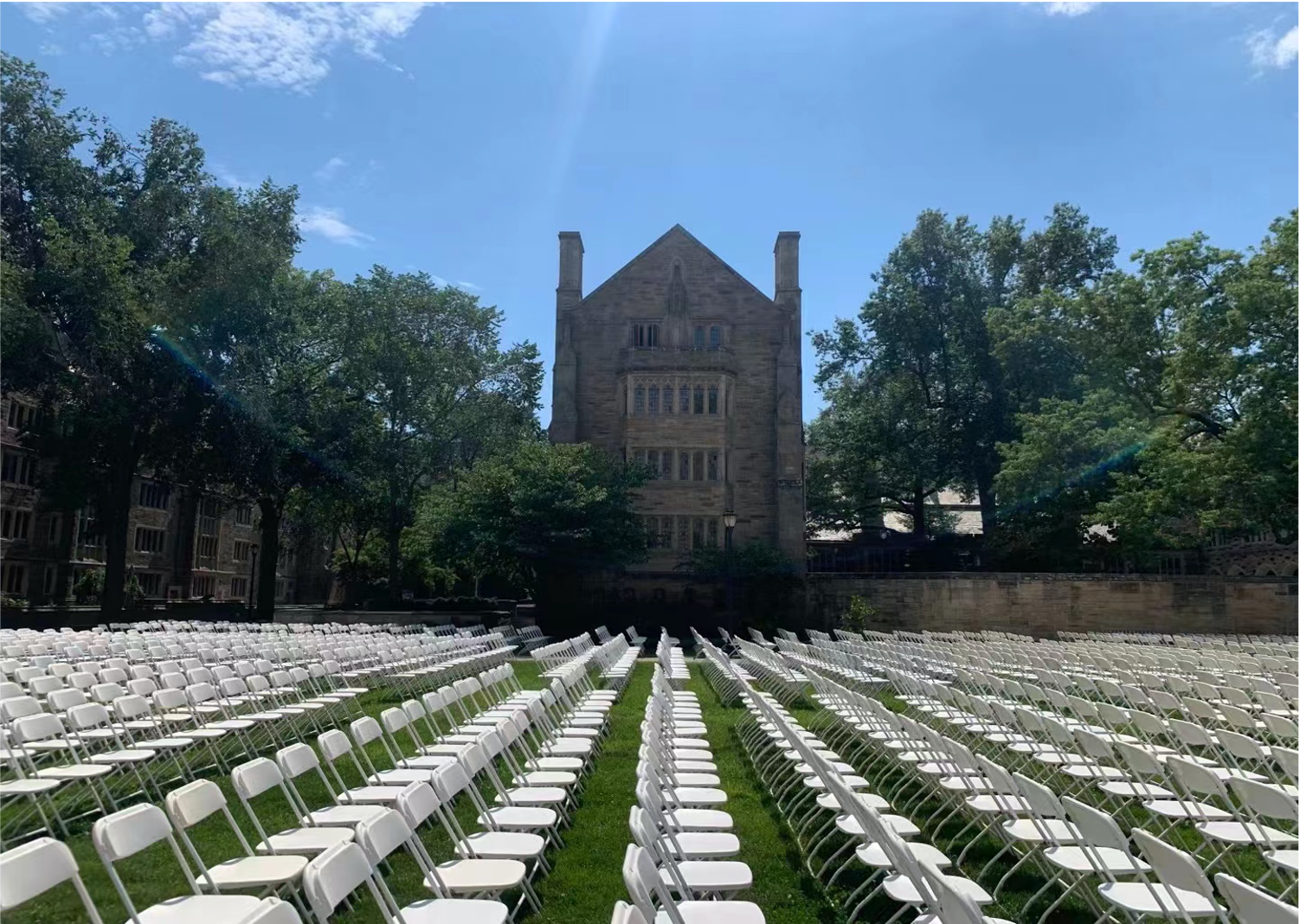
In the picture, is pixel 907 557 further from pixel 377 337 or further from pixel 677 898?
pixel 677 898

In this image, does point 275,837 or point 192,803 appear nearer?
point 192,803

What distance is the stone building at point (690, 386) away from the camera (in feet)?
117

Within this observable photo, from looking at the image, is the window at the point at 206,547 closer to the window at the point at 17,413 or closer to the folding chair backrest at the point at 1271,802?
the window at the point at 17,413

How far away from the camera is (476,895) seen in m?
4.63

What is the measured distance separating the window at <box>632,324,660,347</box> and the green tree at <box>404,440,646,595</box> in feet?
25.9

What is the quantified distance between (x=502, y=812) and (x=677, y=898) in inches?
57.7

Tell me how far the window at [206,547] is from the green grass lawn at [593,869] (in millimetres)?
49697

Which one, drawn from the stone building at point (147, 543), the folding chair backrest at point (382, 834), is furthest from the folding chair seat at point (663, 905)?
the stone building at point (147, 543)

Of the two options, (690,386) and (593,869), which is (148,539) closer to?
(690,386)

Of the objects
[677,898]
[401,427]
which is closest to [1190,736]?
[677,898]

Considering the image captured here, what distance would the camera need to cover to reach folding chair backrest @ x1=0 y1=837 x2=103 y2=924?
10.4 ft

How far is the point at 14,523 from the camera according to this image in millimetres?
39875

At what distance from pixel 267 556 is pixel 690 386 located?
54.7 feet

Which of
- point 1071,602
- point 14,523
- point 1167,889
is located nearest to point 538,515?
point 1071,602
